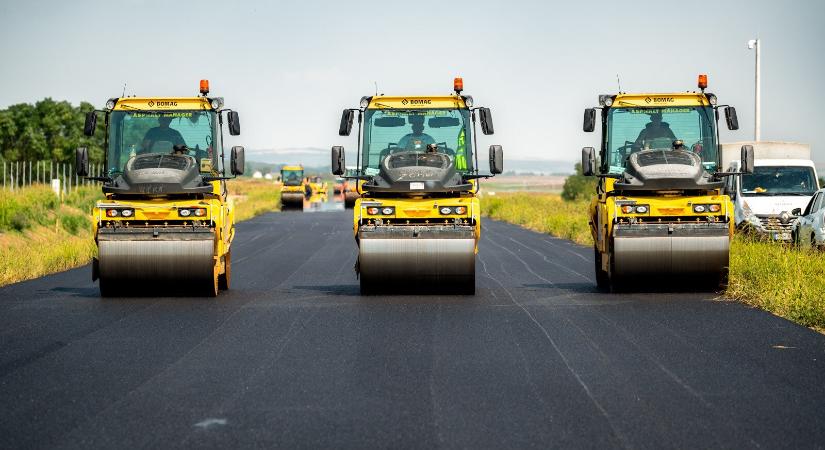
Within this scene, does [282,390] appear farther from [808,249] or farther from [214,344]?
[808,249]

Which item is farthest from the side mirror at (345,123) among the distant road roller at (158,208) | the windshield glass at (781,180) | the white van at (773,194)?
the windshield glass at (781,180)

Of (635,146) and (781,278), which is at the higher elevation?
(635,146)

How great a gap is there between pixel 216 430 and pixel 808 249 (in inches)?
591

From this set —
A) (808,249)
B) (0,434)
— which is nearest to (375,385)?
(0,434)

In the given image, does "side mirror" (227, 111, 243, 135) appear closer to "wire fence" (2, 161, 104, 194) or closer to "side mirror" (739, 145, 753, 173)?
"side mirror" (739, 145, 753, 173)

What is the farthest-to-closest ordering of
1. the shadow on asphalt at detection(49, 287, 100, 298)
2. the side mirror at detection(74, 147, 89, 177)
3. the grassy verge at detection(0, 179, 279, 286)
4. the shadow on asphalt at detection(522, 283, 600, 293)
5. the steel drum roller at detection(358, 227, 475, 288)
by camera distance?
the grassy verge at detection(0, 179, 279, 286), the shadow on asphalt at detection(522, 283, 600, 293), the shadow on asphalt at detection(49, 287, 100, 298), the side mirror at detection(74, 147, 89, 177), the steel drum roller at detection(358, 227, 475, 288)

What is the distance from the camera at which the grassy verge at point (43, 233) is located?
22.3 meters

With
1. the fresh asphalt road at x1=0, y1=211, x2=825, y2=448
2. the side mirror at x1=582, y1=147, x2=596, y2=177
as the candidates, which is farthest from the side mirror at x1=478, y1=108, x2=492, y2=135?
the fresh asphalt road at x1=0, y1=211, x2=825, y2=448

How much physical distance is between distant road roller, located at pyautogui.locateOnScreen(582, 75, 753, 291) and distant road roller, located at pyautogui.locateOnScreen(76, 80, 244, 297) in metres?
5.32

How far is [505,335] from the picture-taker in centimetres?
1273

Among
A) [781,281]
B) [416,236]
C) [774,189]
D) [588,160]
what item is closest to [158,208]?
[416,236]

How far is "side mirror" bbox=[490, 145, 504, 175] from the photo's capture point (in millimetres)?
16781

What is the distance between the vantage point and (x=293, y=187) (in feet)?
224

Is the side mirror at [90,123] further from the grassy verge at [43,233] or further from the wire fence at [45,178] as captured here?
the wire fence at [45,178]
